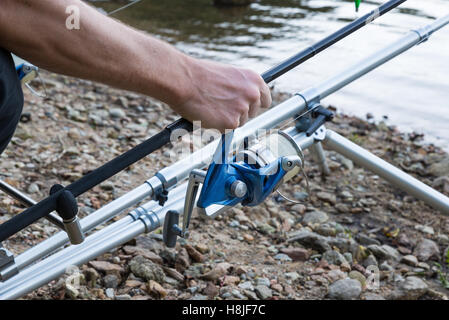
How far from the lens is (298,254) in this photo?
99.9 inches

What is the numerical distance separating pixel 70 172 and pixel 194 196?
1.71 m

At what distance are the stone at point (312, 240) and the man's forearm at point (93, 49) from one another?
1.51 metres

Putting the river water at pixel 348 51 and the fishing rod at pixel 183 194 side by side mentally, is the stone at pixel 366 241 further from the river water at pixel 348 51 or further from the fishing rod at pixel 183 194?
the river water at pixel 348 51

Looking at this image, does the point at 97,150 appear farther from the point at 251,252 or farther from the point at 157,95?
the point at 157,95

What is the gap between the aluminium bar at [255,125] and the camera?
70.3 inches

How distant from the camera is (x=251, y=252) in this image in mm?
2572

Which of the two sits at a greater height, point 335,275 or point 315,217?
point 335,275

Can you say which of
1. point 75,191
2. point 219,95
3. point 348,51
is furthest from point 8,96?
point 348,51

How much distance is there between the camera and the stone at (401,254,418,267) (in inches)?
104

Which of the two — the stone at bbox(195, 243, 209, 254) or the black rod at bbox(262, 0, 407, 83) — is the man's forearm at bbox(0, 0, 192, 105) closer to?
the black rod at bbox(262, 0, 407, 83)

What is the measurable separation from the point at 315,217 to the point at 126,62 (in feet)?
6.48

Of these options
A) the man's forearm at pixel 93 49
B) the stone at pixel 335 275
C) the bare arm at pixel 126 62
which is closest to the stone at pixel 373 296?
the stone at pixel 335 275

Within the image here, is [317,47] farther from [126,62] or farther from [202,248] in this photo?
[202,248]
